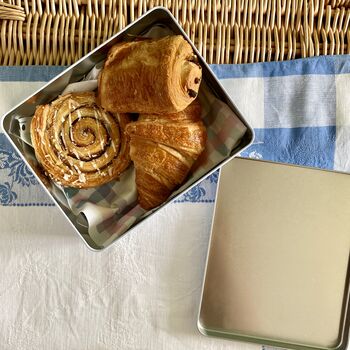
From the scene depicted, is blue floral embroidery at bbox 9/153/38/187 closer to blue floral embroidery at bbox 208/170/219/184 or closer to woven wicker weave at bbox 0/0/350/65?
woven wicker weave at bbox 0/0/350/65

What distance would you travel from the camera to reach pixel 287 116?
700mm

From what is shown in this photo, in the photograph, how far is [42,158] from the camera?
2.15 ft

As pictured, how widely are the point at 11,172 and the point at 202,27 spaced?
0.31 meters

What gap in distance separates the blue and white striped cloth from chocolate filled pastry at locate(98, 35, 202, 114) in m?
0.10

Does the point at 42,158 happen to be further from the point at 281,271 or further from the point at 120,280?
the point at 281,271

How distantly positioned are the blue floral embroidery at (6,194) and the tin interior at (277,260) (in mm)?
268

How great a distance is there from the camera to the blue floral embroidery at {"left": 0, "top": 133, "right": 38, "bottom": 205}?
69cm

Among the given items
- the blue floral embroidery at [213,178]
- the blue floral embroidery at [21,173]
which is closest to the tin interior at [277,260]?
the blue floral embroidery at [213,178]

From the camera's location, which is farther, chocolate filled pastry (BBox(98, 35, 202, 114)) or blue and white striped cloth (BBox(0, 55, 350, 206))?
blue and white striped cloth (BBox(0, 55, 350, 206))

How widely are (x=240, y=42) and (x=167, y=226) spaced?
260 millimetres

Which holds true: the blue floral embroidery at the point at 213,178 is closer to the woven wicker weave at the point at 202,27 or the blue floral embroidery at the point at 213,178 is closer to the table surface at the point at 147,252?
the table surface at the point at 147,252

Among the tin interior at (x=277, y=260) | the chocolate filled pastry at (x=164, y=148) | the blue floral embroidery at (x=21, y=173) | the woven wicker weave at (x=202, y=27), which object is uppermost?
the woven wicker weave at (x=202, y=27)

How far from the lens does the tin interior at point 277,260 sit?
0.70 meters

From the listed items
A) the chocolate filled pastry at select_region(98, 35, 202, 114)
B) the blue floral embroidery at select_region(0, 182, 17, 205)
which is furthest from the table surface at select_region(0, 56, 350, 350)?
A: the chocolate filled pastry at select_region(98, 35, 202, 114)
